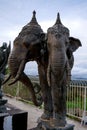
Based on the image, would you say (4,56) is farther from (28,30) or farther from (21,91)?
(21,91)

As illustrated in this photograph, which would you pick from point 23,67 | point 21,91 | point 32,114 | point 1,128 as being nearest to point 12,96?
point 21,91

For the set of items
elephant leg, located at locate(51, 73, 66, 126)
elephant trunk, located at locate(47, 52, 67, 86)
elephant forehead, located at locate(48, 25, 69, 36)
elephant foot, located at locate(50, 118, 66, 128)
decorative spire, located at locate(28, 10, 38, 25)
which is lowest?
elephant foot, located at locate(50, 118, 66, 128)

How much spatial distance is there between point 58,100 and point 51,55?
0.46 m

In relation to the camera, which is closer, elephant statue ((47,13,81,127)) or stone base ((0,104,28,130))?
elephant statue ((47,13,81,127))

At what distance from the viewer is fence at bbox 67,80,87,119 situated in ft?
17.9

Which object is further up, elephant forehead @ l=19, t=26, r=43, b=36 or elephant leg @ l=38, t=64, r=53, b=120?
elephant forehead @ l=19, t=26, r=43, b=36

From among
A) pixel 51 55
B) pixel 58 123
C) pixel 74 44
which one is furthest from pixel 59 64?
pixel 58 123

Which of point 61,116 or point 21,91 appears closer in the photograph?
point 61,116

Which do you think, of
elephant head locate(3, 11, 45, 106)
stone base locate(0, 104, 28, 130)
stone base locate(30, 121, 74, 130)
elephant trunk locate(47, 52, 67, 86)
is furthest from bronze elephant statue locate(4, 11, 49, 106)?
stone base locate(0, 104, 28, 130)

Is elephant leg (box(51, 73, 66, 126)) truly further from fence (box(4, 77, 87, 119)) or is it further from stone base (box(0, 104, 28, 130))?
fence (box(4, 77, 87, 119))

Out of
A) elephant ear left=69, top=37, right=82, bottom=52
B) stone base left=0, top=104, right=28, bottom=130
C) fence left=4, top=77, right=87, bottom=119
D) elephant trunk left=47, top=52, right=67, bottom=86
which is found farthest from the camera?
fence left=4, top=77, right=87, bottom=119

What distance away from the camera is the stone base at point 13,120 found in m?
3.73

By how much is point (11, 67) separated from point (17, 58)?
113 mm

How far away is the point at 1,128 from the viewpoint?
370 cm
